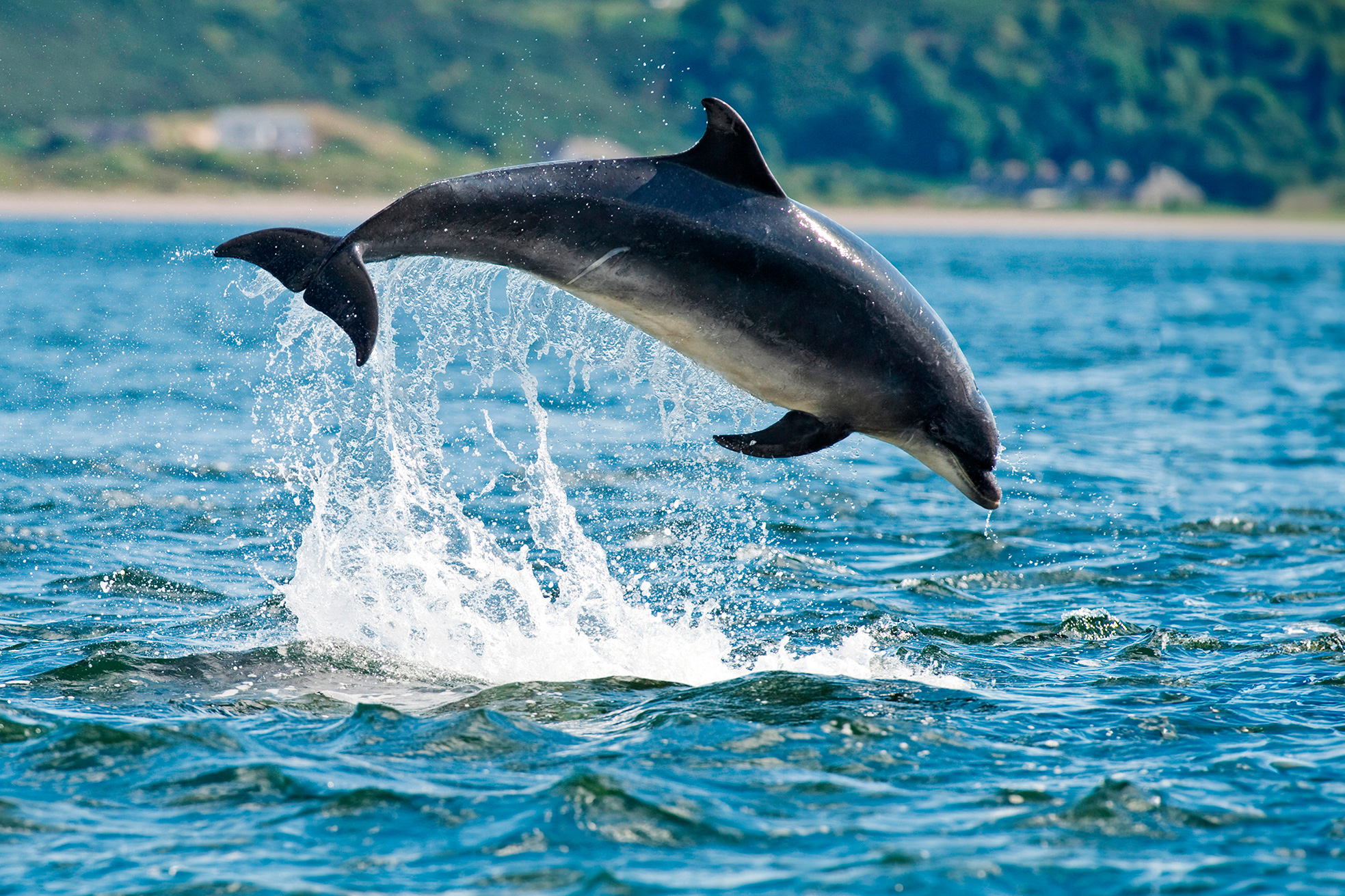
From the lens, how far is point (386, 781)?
791 cm

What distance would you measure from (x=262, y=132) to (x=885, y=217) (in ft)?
211

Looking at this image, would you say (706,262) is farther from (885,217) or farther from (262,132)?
(885,217)

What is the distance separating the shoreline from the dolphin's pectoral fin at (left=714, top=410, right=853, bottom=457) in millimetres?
107474

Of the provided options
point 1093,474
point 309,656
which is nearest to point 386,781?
point 309,656

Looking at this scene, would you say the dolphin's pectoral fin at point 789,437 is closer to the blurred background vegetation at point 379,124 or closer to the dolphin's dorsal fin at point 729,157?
the dolphin's dorsal fin at point 729,157

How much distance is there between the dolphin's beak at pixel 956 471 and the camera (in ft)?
32.5

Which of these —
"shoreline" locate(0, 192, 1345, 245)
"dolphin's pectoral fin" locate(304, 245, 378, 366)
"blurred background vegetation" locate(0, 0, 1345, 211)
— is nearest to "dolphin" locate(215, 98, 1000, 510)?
"dolphin's pectoral fin" locate(304, 245, 378, 366)

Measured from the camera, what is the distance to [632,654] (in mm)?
10648

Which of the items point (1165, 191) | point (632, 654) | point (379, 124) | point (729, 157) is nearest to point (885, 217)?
point (1165, 191)

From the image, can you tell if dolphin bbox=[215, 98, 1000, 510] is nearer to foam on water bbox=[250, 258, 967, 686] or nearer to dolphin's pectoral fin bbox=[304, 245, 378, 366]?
dolphin's pectoral fin bbox=[304, 245, 378, 366]

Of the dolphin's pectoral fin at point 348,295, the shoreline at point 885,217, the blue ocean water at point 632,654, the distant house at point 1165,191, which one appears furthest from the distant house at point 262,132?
the dolphin's pectoral fin at point 348,295

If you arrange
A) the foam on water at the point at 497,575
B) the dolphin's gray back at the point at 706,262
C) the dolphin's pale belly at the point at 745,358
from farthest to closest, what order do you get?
the foam on water at the point at 497,575 → the dolphin's pale belly at the point at 745,358 → the dolphin's gray back at the point at 706,262

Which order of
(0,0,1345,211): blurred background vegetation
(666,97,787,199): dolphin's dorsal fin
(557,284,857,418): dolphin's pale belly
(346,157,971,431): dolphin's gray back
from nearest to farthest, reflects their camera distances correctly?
1. (346,157,971,431): dolphin's gray back
2. (666,97,787,199): dolphin's dorsal fin
3. (557,284,857,418): dolphin's pale belly
4. (0,0,1345,211): blurred background vegetation

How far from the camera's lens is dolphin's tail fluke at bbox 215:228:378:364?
26.8ft
